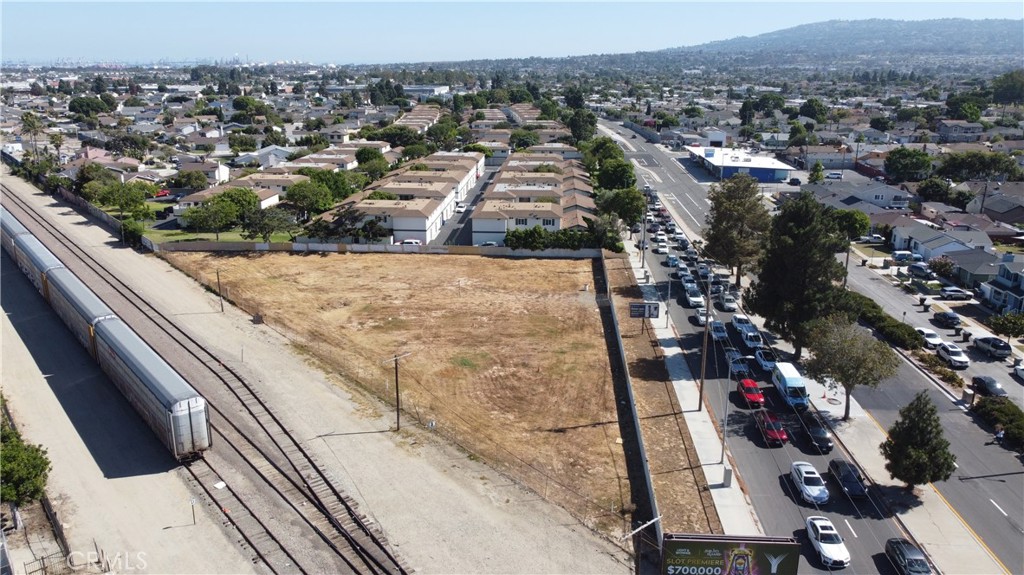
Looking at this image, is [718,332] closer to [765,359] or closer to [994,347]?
[765,359]

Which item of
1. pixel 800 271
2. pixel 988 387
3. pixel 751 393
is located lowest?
pixel 751 393

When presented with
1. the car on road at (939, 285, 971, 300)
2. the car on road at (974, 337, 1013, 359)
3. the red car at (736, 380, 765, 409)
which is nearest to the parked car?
the car on road at (939, 285, 971, 300)

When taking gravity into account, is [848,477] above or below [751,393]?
below

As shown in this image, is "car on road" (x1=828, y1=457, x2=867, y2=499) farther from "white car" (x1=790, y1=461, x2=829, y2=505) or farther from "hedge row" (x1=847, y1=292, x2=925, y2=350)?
"hedge row" (x1=847, y1=292, x2=925, y2=350)

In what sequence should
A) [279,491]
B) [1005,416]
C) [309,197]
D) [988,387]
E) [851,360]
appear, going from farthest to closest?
[309,197] → [988,387] → [1005,416] → [851,360] → [279,491]

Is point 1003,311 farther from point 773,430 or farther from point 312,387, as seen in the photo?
point 312,387

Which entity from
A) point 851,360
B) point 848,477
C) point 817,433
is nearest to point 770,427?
point 817,433

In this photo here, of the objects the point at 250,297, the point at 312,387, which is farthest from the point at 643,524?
the point at 250,297

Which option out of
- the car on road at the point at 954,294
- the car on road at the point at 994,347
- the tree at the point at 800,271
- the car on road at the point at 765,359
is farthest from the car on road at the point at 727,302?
the car on road at the point at 954,294
